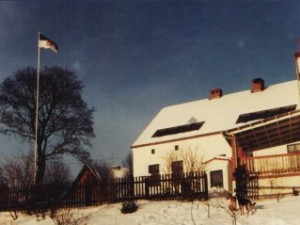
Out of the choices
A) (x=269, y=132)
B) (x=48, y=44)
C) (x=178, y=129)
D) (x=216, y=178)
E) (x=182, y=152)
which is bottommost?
(x=216, y=178)

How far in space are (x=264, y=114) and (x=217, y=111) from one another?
5303 mm

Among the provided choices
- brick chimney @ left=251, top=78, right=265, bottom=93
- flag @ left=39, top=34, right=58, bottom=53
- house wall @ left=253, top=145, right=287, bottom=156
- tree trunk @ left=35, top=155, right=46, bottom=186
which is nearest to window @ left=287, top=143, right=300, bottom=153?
house wall @ left=253, top=145, right=287, bottom=156

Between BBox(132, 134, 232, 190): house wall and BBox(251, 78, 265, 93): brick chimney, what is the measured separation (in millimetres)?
7069

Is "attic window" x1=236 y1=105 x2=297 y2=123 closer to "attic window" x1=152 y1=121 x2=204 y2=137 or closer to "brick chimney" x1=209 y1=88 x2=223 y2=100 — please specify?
"attic window" x1=152 y1=121 x2=204 y2=137

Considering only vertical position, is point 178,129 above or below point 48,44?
below

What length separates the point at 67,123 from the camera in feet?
128

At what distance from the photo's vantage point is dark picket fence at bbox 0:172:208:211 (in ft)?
69.5

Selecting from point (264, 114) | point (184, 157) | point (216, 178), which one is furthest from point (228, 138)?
point (264, 114)

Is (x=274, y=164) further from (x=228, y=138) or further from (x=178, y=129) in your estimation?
(x=178, y=129)

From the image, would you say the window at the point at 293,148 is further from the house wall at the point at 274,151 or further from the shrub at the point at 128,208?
the shrub at the point at 128,208

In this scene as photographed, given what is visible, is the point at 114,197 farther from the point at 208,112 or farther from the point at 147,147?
the point at 208,112

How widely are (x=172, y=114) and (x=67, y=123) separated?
32.1 ft

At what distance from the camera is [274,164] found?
21281mm

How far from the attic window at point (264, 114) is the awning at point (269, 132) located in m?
5.39
